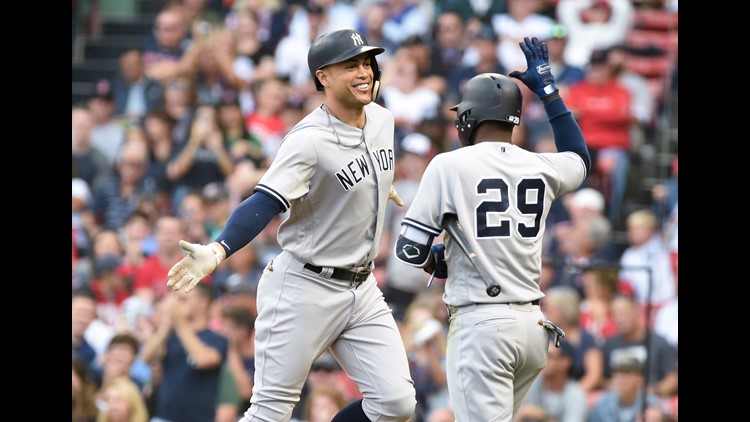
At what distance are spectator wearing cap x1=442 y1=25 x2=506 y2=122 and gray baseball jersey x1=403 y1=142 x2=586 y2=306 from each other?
18.3ft

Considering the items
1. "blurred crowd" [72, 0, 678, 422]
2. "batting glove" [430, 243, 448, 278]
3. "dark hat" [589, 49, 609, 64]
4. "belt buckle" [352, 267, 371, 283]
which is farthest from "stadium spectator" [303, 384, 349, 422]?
"dark hat" [589, 49, 609, 64]

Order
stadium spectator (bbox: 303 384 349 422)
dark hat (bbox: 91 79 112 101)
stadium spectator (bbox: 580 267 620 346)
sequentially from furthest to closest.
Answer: dark hat (bbox: 91 79 112 101), stadium spectator (bbox: 580 267 620 346), stadium spectator (bbox: 303 384 349 422)

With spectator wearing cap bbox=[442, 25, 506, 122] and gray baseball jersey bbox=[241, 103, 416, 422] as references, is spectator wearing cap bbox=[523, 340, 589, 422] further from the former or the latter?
spectator wearing cap bbox=[442, 25, 506, 122]

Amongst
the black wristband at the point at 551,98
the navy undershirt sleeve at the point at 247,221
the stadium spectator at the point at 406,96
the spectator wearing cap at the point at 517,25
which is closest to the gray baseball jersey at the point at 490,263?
the black wristband at the point at 551,98

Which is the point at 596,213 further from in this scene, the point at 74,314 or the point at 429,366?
the point at 74,314

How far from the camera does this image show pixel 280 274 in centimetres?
553

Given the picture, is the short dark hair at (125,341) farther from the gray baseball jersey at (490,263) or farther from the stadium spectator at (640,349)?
the gray baseball jersey at (490,263)

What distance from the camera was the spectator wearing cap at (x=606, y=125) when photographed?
9883 millimetres

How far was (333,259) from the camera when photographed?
548 centimetres

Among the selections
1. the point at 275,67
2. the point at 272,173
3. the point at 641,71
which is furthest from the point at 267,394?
the point at 275,67

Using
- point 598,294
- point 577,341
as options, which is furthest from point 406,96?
point 577,341

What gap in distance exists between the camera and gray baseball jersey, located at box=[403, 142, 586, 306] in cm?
518

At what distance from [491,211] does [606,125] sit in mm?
5285

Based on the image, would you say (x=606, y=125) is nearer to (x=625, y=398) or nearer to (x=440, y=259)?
(x=625, y=398)
